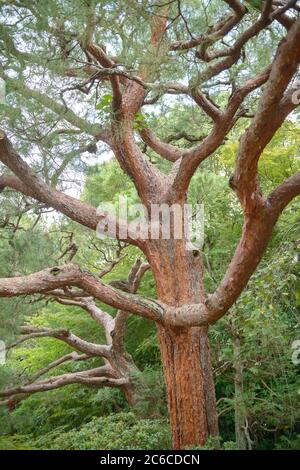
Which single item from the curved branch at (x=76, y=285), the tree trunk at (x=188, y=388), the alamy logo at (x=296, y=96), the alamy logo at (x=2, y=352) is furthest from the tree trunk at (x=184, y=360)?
the alamy logo at (x=296, y=96)

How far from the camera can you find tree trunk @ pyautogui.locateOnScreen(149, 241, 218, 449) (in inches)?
158

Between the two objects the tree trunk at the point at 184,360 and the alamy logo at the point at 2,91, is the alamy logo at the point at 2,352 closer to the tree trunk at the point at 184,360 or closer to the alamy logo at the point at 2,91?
the tree trunk at the point at 184,360

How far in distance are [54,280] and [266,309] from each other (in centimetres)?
150

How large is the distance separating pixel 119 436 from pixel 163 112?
3.01 meters

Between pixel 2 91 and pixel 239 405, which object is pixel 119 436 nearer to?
pixel 239 405

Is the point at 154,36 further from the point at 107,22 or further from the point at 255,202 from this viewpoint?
the point at 255,202

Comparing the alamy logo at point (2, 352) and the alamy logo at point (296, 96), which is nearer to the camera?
the alamy logo at point (296, 96)

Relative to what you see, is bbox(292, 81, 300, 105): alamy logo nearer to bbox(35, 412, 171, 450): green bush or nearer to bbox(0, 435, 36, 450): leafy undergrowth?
bbox(35, 412, 171, 450): green bush

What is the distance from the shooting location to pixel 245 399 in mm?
4594

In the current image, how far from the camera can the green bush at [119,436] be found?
12.6 feet

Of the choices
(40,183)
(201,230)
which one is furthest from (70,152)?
(201,230)

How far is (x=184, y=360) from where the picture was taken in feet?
13.5
